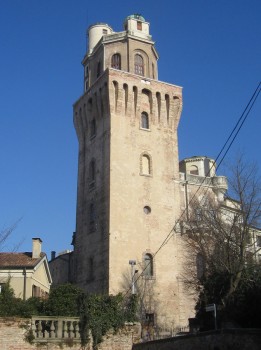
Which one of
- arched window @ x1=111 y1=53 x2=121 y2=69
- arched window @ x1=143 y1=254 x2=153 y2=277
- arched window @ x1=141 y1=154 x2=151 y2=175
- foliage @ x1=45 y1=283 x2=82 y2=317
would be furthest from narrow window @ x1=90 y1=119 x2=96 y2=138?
foliage @ x1=45 y1=283 x2=82 y2=317

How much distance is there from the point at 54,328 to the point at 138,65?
2939 centimetres

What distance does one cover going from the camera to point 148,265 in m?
38.3

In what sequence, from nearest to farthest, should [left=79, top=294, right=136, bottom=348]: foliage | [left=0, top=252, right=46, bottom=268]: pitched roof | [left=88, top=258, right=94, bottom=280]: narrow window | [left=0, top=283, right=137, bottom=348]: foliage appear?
[left=79, top=294, right=136, bottom=348]: foliage, [left=0, top=283, right=137, bottom=348]: foliage, [left=0, top=252, right=46, bottom=268]: pitched roof, [left=88, top=258, right=94, bottom=280]: narrow window

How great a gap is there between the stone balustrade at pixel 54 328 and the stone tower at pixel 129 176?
13264mm

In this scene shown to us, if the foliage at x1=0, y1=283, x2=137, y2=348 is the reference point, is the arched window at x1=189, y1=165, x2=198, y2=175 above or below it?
above

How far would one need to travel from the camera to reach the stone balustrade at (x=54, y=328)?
20594 mm

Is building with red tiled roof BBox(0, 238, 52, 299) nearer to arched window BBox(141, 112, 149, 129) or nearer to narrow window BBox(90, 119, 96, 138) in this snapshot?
narrow window BBox(90, 119, 96, 138)

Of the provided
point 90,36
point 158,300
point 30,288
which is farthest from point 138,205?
point 90,36

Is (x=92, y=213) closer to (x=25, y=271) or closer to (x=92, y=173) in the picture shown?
(x=92, y=173)

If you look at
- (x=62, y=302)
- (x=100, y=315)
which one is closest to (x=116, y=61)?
(x=62, y=302)

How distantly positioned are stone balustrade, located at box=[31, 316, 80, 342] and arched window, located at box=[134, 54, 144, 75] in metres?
27.9

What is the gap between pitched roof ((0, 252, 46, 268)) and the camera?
3388cm

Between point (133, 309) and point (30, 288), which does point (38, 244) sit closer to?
point (30, 288)

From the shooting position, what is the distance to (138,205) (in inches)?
1556
